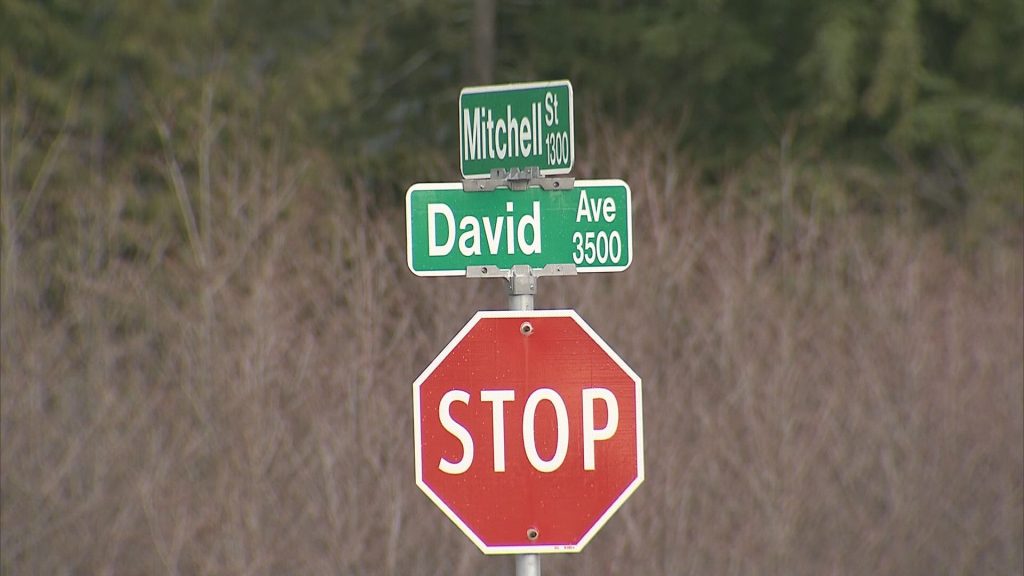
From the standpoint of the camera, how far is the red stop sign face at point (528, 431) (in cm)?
469

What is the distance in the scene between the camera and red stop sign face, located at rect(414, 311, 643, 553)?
4691 millimetres

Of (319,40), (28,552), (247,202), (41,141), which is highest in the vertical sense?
(319,40)

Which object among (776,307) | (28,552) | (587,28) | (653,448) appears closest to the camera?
(28,552)

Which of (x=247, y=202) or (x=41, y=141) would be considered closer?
(x=247, y=202)

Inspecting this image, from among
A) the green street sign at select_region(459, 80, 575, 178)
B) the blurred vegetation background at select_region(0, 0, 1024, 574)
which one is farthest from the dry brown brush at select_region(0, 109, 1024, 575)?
the green street sign at select_region(459, 80, 575, 178)

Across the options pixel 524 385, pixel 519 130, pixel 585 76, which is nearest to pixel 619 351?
pixel 519 130

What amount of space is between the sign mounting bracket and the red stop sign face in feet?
1.31

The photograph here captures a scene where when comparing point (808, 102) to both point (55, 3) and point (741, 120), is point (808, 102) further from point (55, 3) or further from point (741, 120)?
point (55, 3)

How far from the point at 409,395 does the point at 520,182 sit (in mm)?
5701

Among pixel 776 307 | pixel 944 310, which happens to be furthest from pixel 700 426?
pixel 944 310

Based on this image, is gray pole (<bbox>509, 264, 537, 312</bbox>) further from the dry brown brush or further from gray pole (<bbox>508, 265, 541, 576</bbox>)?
the dry brown brush

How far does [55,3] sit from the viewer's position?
17.0 meters

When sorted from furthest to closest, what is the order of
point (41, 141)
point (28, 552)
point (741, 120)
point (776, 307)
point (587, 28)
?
point (587, 28)
point (741, 120)
point (41, 141)
point (776, 307)
point (28, 552)

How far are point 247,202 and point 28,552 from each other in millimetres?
2700
